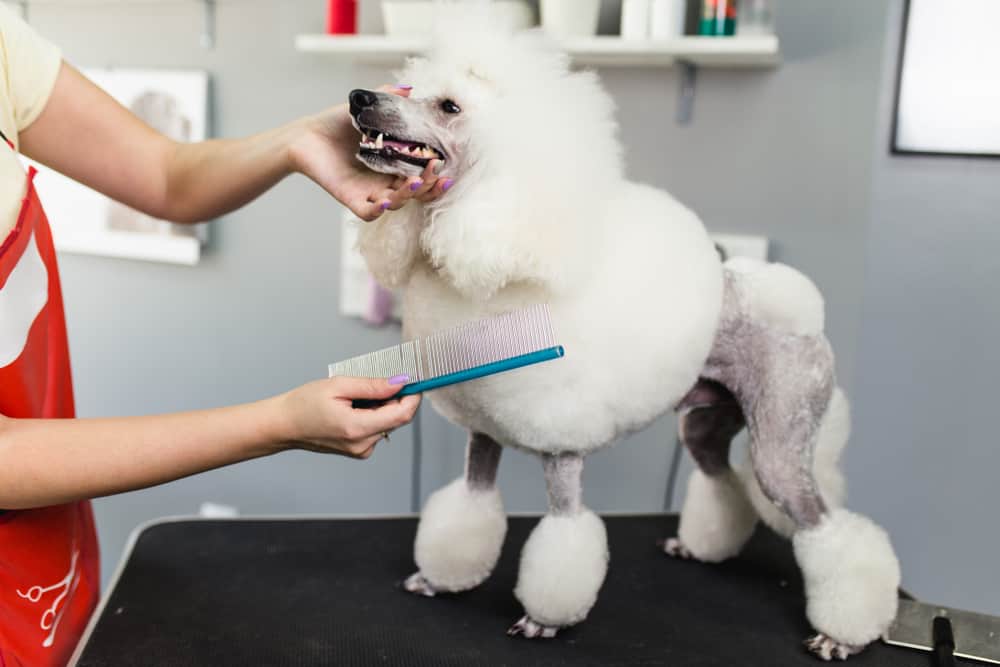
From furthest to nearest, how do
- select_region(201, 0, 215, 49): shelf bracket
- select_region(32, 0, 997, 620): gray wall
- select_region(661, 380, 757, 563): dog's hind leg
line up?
select_region(201, 0, 215, 49): shelf bracket < select_region(32, 0, 997, 620): gray wall < select_region(661, 380, 757, 563): dog's hind leg

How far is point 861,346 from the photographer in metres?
1.51

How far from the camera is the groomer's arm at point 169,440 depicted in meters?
0.68

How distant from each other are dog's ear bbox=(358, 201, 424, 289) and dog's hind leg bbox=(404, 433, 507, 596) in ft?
0.77

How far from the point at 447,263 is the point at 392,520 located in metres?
0.61

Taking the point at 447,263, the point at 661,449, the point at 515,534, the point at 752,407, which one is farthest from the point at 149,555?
the point at 661,449

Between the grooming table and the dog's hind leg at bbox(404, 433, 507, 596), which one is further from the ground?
the dog's hind leg at bbox(404, 433, 507, 596)

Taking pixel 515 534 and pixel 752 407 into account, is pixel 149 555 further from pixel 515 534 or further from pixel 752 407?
pixel 752 407

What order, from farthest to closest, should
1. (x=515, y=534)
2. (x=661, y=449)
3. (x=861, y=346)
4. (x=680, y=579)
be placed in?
(x=661, y=449) → (x=861, y=346) → (x=515, y=534) → (x=680, y=579)

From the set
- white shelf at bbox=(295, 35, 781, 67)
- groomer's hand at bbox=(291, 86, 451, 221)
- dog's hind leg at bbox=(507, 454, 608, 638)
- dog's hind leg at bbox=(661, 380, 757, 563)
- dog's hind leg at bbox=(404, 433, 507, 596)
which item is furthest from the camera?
white shelf at bbox=(295, 35, 781, 67)

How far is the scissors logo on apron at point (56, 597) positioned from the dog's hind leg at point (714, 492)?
0.70m

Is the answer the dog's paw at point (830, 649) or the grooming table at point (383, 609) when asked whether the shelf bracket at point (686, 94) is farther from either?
the dog's paw at point (830, 649)

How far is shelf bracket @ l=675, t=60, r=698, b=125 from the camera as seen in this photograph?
1.53 m

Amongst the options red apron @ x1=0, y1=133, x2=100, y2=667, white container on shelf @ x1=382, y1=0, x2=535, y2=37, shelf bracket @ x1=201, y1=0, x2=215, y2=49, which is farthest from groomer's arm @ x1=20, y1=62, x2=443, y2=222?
shelf bracket @ x1=201, y1=0, x2=215, y2=49

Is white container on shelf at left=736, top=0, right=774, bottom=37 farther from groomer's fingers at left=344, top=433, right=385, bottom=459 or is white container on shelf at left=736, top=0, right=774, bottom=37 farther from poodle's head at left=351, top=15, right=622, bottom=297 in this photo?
groomer's fingers at left=344, top=433, right=385, bottom=459
